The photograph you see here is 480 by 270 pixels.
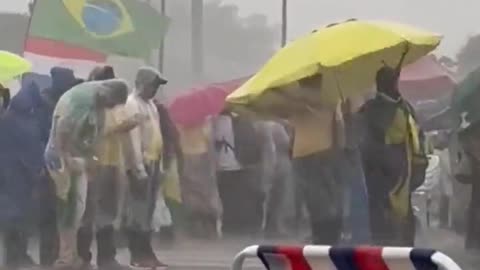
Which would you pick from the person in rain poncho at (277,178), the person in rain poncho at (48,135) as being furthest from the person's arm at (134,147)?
the person in rain poncho at (277,178)

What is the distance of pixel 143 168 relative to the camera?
33.0 feet

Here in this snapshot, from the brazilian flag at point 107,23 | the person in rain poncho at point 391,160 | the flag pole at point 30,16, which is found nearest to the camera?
the person in rain poncho at point 391,160

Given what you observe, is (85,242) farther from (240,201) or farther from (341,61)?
(341,61)

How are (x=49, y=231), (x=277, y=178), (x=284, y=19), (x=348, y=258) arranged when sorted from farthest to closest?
(x=49, y=231)
(x=284, y=19)
(x=277, y=178)
(x=348, y=258)

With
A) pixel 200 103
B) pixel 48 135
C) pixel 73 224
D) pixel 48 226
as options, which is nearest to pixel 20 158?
pixel 48 135

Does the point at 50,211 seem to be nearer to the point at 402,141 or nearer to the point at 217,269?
the point at 217,269

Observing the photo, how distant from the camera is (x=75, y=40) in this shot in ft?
34.4

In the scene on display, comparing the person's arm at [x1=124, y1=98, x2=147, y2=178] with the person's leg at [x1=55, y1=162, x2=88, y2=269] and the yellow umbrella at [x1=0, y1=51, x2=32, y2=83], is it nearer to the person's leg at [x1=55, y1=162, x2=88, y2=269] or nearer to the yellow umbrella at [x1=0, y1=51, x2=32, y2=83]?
the person's leg at [x1=55, y1=162, x2=88, y2=269]

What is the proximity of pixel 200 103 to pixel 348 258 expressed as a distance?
4996 mm

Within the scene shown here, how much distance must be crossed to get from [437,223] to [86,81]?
8.94 feet

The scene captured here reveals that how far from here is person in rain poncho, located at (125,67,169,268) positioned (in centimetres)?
992

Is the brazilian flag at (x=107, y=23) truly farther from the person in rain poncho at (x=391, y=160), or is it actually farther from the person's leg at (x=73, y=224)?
the person in rain poncho at (x=391, y=160)

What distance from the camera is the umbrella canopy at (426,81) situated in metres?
9.05

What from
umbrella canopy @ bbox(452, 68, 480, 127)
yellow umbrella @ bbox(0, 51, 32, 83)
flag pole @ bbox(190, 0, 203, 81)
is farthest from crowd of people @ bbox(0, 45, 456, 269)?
umbrella canopy @ bbox(452, 68, 480, 127)
